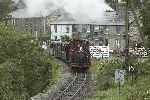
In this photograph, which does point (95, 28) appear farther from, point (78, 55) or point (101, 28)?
point (78, 55)

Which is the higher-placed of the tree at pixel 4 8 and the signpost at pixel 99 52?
the tree at pixel 4 8

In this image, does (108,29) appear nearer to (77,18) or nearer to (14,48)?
(77,18)

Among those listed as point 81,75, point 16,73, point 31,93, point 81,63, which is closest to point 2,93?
point 16,73

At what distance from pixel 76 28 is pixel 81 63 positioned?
1137 inches

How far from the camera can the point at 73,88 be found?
26969 mm

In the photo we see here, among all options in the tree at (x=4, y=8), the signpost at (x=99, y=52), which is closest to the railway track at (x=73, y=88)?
the signpost at (x=99, y=52)

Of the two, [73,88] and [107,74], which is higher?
[107,74]

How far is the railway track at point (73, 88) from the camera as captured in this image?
79.2 feet

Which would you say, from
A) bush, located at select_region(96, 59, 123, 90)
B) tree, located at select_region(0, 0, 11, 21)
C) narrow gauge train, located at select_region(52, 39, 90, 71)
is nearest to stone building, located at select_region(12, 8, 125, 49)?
tree, located at select_region(0, 0, 11, 21)

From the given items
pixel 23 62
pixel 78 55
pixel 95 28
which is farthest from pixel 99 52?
pixel 95 28

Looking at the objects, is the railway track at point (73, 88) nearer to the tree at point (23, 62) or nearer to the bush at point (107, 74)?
the bush at point (107, 74)

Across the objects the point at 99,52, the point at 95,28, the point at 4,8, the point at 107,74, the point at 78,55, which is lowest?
the point at 107,74

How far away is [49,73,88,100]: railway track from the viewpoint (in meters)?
24.1

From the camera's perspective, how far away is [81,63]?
34688mm
